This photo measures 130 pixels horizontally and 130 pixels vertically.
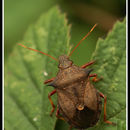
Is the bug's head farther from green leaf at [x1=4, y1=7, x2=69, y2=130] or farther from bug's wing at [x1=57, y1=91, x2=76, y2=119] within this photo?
bug's wing at [x1=57, y1=91, x2=76, y2=119]

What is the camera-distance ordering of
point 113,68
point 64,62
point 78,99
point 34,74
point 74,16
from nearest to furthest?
point 78,99 < point 113,68 < point 64,62 < point 34,74 < point 74,16

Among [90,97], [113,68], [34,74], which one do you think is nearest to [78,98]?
[90,97]

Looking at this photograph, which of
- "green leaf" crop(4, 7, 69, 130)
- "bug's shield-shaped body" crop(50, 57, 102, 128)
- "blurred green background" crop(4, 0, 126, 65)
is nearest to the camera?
"bug's shield-shaped body" crop(50, 57, 102, 128)

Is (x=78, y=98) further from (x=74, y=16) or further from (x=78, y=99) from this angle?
(x=74, y=16)

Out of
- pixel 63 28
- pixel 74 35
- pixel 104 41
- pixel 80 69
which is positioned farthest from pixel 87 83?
pixel 74 35

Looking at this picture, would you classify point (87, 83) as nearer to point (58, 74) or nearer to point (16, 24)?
point (58, 74)

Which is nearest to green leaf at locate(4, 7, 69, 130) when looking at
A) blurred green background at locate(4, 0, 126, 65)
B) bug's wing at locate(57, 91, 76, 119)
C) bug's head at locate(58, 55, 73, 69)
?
bug's head at locate(58, 55, 73, 69)
